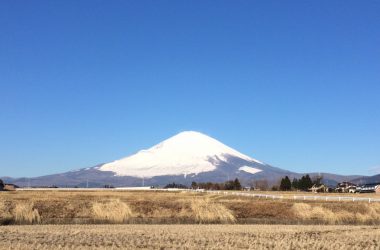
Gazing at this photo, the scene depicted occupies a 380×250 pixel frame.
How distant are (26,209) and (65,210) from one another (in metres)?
9.01

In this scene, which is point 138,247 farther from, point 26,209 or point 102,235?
point 26,209

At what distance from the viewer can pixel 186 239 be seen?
2831 centimetres

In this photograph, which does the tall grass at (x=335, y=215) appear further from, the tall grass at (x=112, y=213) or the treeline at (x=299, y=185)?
the treeline at (x=299, y=185)

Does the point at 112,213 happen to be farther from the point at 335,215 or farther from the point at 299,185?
the point at 299,185

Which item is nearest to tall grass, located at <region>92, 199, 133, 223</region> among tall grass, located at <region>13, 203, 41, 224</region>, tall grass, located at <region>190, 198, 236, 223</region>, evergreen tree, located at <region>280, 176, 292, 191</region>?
tall grass, located at <region>13, 203, 41, 224</region>

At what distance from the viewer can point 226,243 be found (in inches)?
1061

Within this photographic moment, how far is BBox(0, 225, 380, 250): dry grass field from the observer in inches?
1000

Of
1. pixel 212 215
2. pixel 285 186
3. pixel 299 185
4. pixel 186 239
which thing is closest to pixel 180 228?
pixel 186 239

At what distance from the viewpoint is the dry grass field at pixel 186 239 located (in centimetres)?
2539

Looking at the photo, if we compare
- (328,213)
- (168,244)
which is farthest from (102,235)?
(328,213)

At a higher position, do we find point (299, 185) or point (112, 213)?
point (299, 185)

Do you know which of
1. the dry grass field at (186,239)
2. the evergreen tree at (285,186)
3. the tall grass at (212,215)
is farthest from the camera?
the evergreen tree at (285,186)

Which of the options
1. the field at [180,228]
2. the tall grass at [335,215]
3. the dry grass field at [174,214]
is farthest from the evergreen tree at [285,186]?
the tall grass at [335,215]

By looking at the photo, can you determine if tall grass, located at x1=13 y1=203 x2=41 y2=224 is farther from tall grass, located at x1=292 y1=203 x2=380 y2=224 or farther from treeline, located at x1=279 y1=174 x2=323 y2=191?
treeline, located at x1=279 y1=174 x2=323 y2=191
